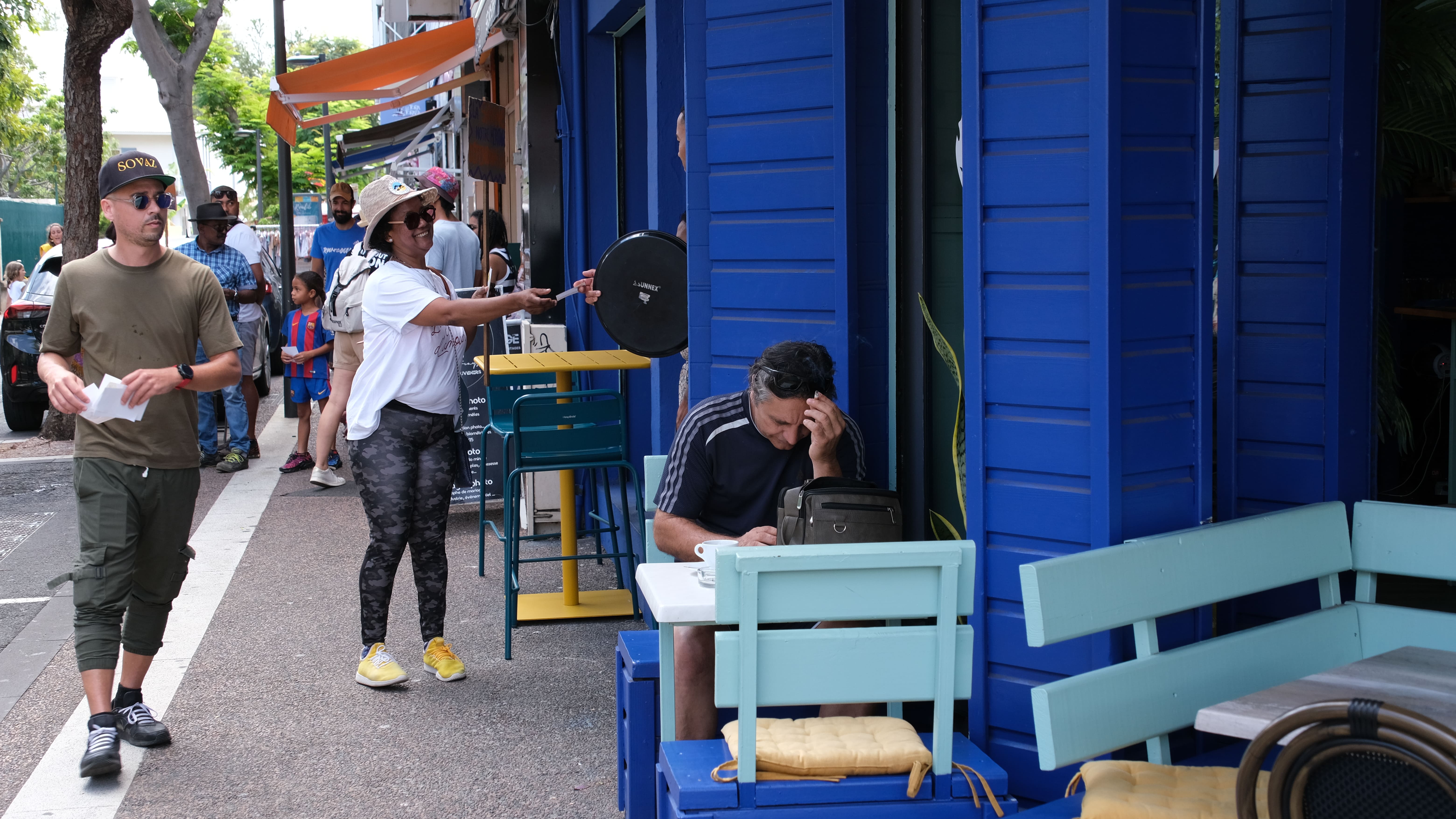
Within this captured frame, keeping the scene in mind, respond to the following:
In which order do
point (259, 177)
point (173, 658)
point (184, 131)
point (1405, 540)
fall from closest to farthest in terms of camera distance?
point (1405, 540) < point (173, 658) < point (184, 131) < point (259, 177)

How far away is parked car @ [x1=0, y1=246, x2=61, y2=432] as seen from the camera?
1187 centimetres

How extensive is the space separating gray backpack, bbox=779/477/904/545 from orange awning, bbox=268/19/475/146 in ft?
30.2

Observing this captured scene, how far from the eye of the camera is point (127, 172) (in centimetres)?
429

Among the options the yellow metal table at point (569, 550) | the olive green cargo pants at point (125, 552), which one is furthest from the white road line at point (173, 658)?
the yellow metal table at point (569, 550)

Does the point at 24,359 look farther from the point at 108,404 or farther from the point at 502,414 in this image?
the point at 108,404

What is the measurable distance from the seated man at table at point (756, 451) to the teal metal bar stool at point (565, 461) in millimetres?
1585

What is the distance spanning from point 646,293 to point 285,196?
1036cm

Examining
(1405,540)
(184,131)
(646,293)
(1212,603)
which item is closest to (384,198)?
(646,293)

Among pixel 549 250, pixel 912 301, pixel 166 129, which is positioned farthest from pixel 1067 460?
pixel 166 129

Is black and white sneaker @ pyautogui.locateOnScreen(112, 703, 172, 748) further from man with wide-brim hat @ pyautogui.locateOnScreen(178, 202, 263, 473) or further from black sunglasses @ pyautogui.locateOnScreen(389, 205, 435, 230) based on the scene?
man with wide-brim hat @ pyautogui.locateOnScreen(178, 202, 263, 473)

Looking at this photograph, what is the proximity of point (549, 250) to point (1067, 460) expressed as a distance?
247 inches

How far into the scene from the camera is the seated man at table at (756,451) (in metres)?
3.83

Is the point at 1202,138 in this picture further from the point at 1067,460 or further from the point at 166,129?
the point at 166,129

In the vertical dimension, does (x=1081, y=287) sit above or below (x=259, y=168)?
below
